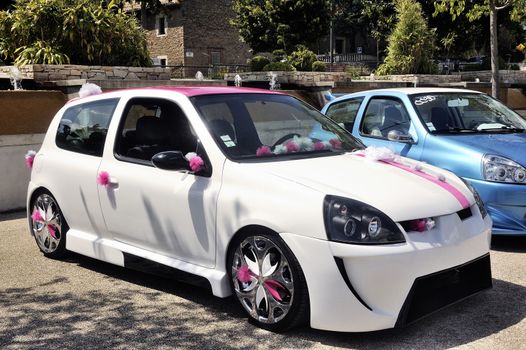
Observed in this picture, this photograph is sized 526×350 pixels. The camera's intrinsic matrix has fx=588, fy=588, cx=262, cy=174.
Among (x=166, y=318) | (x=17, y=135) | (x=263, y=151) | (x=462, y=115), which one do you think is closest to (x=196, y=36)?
(x=17, y=135)

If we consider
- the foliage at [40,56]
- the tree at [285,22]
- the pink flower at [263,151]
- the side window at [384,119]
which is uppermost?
the tree at [285,22]

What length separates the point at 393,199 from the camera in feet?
11.6

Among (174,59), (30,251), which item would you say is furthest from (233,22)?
(30,251)

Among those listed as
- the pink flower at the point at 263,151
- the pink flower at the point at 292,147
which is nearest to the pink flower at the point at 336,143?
the pink flower at the point at 292,147

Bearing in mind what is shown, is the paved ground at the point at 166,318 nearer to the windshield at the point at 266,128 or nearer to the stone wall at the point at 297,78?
the windshield at the point at 266,128

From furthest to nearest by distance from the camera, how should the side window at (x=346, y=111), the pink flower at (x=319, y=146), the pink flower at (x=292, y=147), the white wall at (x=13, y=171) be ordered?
the white wall at (x=13, y=171) < the side window at (x=346, y=111) < the pink flower at (x=319, y=146) < the pink flower at (x=292, y=147)

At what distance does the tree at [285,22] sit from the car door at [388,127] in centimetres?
2858

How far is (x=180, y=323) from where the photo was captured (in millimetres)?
3957

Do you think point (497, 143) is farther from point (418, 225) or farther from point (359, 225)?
point (359, 225)

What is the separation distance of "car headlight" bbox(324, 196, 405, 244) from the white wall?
5.81m

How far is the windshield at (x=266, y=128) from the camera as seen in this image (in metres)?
4.19

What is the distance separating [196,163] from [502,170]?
3022 mm

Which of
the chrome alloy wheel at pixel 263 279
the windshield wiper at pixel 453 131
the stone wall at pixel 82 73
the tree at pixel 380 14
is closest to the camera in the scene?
the chrome alloy wheel at pixel 263 279

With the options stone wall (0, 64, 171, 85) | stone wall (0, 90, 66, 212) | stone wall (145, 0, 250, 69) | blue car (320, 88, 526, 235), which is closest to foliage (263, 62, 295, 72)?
stone wall (0, 64, 171, 85)
